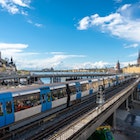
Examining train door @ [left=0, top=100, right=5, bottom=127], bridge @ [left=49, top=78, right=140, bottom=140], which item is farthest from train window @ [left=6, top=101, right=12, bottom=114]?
bridge @ [left=49, top=78, right=140, bottom=140]

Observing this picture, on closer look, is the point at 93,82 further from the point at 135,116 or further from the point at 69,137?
the point at 69,137

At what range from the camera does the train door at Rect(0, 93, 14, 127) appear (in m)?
18.3

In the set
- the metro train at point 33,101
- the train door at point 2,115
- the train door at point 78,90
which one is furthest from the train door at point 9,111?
the train door at point 78,90

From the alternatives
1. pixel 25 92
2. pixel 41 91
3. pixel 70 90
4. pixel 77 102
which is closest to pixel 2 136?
pixel 25 92

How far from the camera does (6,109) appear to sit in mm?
18766

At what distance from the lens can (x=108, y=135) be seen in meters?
32.8

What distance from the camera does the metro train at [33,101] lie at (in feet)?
61.5

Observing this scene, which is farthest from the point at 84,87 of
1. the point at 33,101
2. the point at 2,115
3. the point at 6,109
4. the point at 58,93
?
the point at 2,115

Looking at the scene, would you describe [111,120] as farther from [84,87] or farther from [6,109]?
[6,109]

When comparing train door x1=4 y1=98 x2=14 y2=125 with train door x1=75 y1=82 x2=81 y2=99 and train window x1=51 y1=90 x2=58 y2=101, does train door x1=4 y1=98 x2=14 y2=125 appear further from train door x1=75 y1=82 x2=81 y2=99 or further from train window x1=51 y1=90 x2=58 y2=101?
train door x1=75 y1=82 x2=81 y2=99

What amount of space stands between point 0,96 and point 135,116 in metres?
44.8

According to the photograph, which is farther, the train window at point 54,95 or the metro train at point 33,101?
the train window at point 54,95

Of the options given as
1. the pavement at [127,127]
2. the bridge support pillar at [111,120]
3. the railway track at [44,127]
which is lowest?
the pavement at [127,127]

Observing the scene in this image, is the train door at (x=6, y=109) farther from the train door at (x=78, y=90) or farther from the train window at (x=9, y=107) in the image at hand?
the train door at (x=78, y=90)
